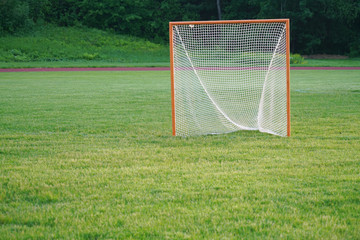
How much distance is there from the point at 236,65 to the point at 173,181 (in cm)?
551

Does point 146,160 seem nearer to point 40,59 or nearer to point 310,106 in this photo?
point 310,106

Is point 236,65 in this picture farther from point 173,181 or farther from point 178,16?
point 178,16

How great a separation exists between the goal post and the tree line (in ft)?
118

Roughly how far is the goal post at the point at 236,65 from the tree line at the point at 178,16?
118ft

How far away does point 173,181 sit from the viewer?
4.53 meters

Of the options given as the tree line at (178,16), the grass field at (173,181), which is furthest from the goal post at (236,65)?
the tree line at (178,16)

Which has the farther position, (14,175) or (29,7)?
(29,7)

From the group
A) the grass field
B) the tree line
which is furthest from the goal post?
the tree line

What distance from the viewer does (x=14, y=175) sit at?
4801mm

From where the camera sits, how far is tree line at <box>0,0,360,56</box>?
1693 inches

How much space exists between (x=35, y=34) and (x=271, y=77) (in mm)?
36632

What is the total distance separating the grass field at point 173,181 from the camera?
3.37 meters

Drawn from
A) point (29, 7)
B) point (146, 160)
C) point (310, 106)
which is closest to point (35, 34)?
point (29, 7)

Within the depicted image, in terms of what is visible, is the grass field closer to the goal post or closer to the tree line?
the goal post
